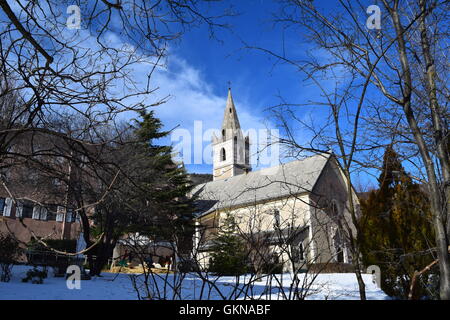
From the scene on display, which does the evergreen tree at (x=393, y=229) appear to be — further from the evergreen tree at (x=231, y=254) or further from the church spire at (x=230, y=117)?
the church spire at (x=230, y=117)

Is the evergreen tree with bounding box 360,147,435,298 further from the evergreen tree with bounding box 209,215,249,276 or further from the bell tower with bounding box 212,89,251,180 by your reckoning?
the bell tower with bounding box 212,89,251,180

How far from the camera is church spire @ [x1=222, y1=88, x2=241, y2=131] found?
6119cm

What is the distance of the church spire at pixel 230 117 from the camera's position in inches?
2409

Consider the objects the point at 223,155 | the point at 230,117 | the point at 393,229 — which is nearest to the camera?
the point at 393,229

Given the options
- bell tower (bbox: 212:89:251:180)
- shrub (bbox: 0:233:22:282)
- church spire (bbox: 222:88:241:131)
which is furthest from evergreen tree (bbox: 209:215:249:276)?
church spire (bbox: 222:88:241:131)

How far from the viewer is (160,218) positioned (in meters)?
3.21

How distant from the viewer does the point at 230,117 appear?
61688 mm

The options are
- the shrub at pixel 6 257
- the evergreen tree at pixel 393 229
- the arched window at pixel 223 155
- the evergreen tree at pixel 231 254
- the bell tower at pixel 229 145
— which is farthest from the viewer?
the arched window at pixel 223 155

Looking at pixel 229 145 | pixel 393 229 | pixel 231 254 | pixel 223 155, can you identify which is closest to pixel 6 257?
pixel 231 254

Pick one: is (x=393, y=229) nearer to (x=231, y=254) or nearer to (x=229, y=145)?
(x=231, y=254)

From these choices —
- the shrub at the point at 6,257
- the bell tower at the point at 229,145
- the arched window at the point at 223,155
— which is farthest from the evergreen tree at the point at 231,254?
the arched window at the point at 223,155
